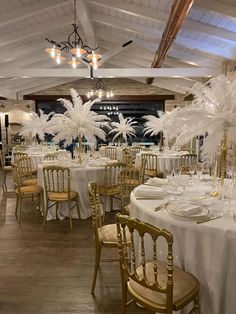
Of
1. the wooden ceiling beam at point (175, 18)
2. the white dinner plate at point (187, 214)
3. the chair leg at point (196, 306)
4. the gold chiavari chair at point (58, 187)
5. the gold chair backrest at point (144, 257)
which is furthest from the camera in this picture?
the gold chiavari chair at point (58, 187)

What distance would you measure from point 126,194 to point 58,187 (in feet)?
3.53

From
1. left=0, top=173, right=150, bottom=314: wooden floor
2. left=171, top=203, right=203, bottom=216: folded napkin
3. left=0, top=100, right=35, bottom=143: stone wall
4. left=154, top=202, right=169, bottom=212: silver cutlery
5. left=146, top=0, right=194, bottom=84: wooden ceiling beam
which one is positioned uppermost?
left=146, top=0, right=194, bottom=84: wooden ceiling beam

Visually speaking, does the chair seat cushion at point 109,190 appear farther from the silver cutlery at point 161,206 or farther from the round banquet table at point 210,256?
the round banquet table at point 210,256

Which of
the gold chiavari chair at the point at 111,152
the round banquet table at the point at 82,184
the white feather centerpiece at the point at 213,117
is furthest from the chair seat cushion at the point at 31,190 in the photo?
the gold chiavari chair at the point at 111,152

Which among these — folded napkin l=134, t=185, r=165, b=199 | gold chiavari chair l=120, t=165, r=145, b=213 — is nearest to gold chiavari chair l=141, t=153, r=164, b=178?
gold chiavari chair l=120, t=165, r=145, b=213

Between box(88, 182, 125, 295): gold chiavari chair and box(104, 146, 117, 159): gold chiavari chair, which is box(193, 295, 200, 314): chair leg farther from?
box(104, 146, 117, 159): gold chiavari chair

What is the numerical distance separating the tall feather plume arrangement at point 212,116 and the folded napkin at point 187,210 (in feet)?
2.44

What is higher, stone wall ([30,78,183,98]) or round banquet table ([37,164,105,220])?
stone wall ([30,78,183,98])

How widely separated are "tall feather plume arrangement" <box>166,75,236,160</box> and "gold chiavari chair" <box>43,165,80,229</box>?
2.09 meters

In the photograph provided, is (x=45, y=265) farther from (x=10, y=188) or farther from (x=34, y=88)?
(x=34, y=88)

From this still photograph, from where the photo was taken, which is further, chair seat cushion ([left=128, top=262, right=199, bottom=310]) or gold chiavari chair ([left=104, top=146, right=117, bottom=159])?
gold chiavari chair ([left=104, top=146, right=117, bottom=159])

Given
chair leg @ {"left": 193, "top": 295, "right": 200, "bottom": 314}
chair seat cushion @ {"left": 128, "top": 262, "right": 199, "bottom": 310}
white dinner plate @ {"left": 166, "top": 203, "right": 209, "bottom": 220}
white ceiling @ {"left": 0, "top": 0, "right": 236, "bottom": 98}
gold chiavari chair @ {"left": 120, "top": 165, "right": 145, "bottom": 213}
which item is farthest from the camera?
white ceiling @ {"left": 0, "top": 0, "right": 236, "bottom": 98}

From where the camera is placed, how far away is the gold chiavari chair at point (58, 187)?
425cm

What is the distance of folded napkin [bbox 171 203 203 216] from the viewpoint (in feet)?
6.88
